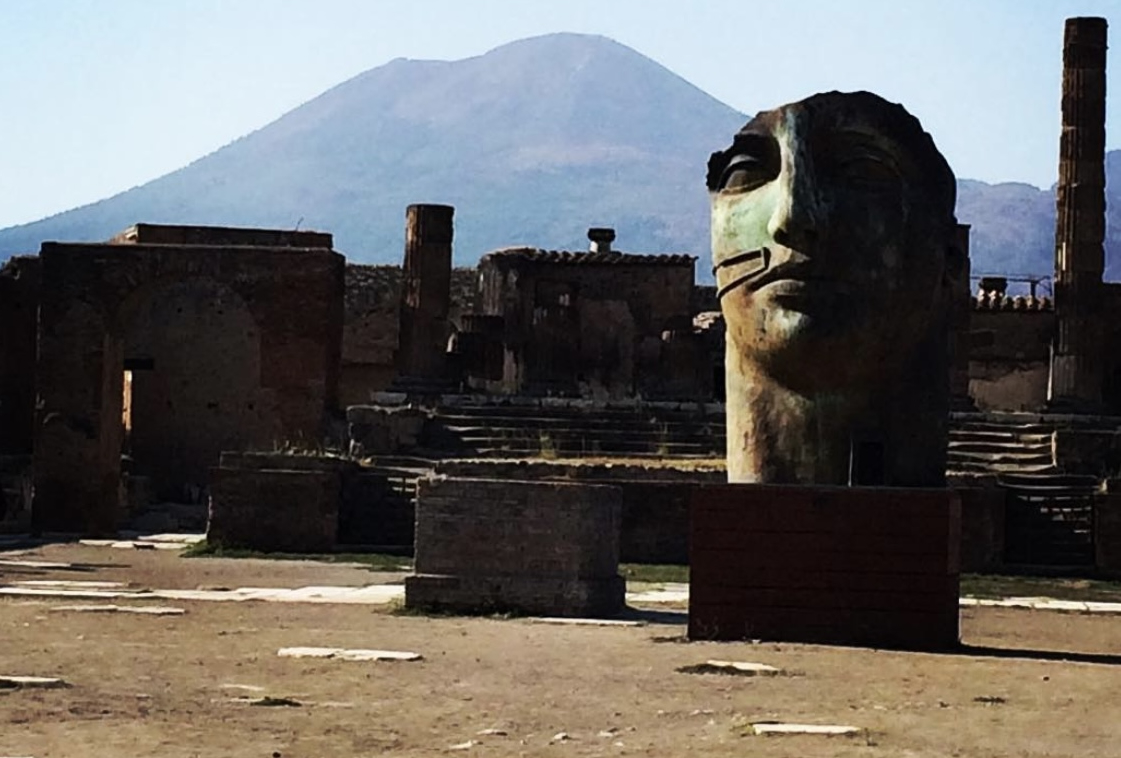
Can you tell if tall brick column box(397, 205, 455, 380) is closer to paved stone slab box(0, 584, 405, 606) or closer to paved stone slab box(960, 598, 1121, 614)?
paved stone slab box(0, 584, 405, 606)

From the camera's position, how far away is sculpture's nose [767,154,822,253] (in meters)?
13.6

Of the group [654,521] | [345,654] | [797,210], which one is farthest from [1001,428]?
[345,654]

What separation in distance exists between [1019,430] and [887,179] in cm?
1374

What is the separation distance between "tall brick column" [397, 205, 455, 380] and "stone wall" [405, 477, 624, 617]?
17.6 metres

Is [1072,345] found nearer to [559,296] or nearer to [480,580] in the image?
[559,296]

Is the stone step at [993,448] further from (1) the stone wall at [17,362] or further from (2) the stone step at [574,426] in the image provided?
(1) the stone wall at [17,362]

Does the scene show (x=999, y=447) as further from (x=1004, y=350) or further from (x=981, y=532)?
(x=1004, y=350)

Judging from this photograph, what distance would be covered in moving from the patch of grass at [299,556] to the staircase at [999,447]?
21.6ft

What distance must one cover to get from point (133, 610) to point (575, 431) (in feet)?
39.7

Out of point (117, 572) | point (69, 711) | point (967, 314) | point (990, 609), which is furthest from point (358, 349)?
point (69, 711)

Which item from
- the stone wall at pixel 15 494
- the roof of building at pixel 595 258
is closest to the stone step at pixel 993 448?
the stone wall at pixel 15 494

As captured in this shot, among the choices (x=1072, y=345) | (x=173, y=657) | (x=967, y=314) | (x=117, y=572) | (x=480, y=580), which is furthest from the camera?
(x=1072, y=345)

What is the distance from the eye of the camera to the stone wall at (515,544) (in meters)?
14.9

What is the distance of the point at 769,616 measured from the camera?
13062mm
